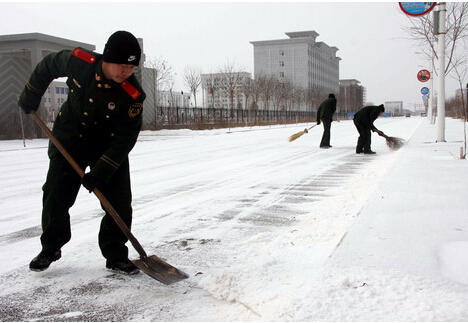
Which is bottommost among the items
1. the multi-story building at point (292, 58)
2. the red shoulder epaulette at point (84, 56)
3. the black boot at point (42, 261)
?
the black boot at point (42, 261)

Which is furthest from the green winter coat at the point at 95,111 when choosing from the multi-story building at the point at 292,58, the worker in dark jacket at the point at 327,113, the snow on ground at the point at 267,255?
the multi-story building at the point at 292,58

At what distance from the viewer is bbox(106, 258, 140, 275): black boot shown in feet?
10.3

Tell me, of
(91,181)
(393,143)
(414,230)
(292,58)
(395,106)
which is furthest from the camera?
(395,106)

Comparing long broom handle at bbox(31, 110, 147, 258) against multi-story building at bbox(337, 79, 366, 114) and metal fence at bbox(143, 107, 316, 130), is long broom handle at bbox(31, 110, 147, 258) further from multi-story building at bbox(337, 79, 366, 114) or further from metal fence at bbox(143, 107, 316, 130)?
multi-story building at bbox(337, 79, 366, 114)

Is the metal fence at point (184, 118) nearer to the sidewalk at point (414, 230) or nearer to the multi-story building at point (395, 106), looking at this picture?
the sidewalk at point (414, 230)

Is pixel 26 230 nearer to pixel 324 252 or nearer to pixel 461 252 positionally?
pixel 324 252

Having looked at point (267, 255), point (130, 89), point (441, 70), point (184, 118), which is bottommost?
point (267, 255)

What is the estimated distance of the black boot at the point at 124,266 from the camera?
3129mm

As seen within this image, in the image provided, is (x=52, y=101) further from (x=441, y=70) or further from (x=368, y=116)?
(x=441, y=70)

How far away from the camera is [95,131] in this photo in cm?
306

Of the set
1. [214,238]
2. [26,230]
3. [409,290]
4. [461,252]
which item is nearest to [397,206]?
[461,252]

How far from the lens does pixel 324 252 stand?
3.24 m

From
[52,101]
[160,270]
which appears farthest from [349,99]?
[160,270]

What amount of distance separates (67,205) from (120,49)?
118 centimetres
